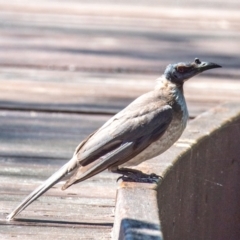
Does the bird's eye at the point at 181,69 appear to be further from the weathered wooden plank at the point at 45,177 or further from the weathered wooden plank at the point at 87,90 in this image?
the weathered wooden plank at the point at 87,90

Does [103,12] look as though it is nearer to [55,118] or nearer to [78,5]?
[78,5]

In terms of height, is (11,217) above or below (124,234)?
below

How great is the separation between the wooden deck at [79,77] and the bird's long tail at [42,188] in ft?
0.16

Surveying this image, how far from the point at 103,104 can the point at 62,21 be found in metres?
4.28

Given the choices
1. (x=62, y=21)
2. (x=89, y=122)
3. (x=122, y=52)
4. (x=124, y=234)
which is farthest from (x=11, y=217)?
(x=62, y=21)

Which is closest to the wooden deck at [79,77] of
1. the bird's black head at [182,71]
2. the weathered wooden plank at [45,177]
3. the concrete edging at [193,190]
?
the weathered wooden plank at [45,177]

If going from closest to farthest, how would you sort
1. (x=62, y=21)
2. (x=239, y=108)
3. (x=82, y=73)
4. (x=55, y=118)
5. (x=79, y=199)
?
(x=79, y=199) → (x=239, y=108) → (x=55, y=118) → (x=82, y=73) → (x=62, y=21)

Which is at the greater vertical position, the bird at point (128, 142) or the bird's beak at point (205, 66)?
the bird's beak at point (205, 66)

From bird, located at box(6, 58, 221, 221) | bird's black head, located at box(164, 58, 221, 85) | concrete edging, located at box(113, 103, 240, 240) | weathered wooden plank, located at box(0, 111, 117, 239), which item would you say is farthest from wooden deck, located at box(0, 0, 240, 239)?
bird's black head, located at box(164, 58, 221, 85)

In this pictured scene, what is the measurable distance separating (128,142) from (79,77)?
3.41 meters

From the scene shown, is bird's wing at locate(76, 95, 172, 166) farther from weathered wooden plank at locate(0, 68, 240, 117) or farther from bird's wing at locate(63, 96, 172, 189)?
Result: weathered wooden plank at locate(0, 68, 240, 117)

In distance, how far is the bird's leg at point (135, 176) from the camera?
4647mm

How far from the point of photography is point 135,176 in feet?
16.0

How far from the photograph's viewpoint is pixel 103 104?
7.48m
